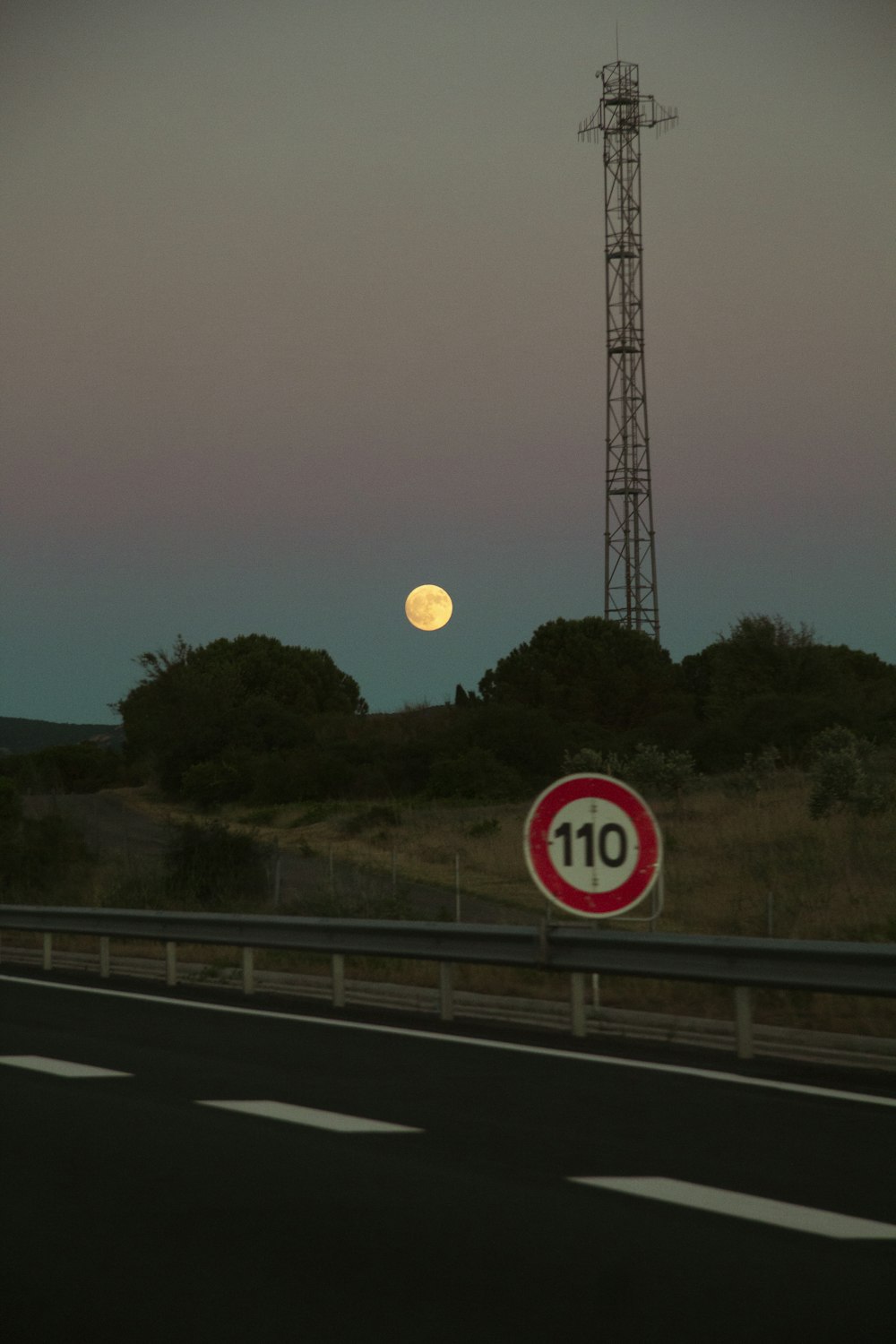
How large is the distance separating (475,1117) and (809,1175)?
2023 millimetres

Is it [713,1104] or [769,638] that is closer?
[713,1104]

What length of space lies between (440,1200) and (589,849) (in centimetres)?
605

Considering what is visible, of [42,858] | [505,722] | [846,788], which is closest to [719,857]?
[846,788]

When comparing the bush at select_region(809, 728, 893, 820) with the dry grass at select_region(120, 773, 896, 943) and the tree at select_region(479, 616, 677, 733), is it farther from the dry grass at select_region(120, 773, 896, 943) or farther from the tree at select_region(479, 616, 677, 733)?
the tree at select_region(479, 616, 677, 733)

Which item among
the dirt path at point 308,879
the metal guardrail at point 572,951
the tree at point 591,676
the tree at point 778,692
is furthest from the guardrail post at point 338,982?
the tree at point 591,676

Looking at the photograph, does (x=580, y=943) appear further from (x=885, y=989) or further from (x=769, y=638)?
(x=769, y=638)

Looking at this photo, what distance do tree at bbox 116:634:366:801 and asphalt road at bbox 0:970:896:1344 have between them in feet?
238

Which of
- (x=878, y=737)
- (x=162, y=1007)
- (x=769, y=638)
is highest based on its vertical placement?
(x=769, y=638)

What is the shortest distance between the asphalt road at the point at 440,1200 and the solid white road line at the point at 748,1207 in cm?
2

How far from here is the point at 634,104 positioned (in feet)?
261

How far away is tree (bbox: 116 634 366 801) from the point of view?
3477 inches

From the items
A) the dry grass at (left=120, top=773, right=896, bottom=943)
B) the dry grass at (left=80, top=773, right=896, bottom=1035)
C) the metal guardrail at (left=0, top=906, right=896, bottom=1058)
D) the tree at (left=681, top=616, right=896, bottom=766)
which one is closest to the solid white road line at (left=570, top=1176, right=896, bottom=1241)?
the metal guardrail at (left=0, top=906, right=896, bottom=1058)

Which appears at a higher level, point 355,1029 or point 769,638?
point 769,638

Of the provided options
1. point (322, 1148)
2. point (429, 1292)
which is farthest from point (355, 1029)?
point (429, 1292)
